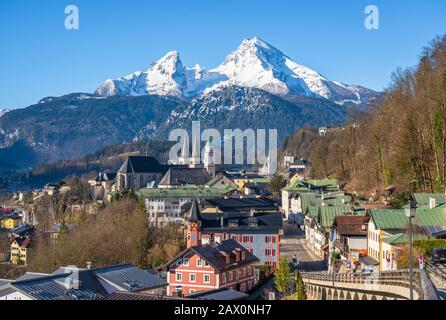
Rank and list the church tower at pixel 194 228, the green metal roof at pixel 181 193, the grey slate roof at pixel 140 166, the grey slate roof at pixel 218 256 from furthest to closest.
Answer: the grey slate roof at pixel 140 166, the green metal roof at pixel 181 193, the church tower at pixel 194 228, the grey slate roof at pixel 218 256

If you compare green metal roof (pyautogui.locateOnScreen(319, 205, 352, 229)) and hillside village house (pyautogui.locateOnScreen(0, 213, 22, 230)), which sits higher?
green metal roof (pyautogui.locateOnScreen(319, 205, 352, 229))

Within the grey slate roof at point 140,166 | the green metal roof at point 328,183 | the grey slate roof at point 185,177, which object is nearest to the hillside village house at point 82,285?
the green metal roof at point 328,183

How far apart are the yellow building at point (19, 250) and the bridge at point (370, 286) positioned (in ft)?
153

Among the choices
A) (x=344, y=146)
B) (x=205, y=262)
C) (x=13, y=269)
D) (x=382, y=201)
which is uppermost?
(x=344, y=146)

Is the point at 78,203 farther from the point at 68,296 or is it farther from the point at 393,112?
the point at 68,296

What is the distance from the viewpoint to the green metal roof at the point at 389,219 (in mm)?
30875

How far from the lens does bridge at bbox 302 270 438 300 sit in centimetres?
1306

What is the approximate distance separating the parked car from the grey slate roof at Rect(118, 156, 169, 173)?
11023cm

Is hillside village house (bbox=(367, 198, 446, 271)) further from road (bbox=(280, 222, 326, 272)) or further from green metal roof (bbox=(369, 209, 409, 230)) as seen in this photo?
road (bbox=(280, 222, 326, 272))

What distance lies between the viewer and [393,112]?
44844mm

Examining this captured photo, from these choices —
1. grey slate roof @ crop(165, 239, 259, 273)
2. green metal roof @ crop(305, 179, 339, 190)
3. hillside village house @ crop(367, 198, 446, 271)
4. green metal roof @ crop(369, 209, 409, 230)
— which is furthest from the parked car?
green metal roof @ crop(305, 179, 339, 190)

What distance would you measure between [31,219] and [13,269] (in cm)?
3850

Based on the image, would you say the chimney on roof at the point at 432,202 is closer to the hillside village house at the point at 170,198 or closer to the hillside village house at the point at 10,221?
the hillside village house at the point at 170,198
